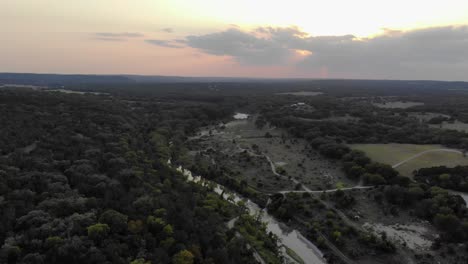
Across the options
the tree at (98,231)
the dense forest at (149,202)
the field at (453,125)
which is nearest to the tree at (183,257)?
the dense forest at (149,202)

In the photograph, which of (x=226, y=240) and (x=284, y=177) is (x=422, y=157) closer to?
(x=284, y=177)

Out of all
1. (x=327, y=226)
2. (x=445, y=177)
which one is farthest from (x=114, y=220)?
(x=445, y=177)

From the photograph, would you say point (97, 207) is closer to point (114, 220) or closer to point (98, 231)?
point (114, 220)

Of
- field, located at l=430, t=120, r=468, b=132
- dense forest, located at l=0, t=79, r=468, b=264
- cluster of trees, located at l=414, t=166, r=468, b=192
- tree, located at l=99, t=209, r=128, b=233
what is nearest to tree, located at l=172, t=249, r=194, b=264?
dense forest, located at l=0, t=79, r=468, b=264

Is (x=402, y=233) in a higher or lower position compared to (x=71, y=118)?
lower

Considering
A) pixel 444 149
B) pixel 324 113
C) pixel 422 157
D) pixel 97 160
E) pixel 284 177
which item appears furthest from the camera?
pixel 324 113

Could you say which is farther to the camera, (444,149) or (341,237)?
(444,149)

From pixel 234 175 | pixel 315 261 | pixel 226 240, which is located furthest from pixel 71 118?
pixel 315 261

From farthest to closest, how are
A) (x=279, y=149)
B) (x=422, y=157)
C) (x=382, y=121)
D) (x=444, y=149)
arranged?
1. (x=382, y=121)
2. (x=279, y=149)
3. (x=444, y=149)
4. (x=422, y=157)

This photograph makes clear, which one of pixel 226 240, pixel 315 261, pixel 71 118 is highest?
pixel 71 118
